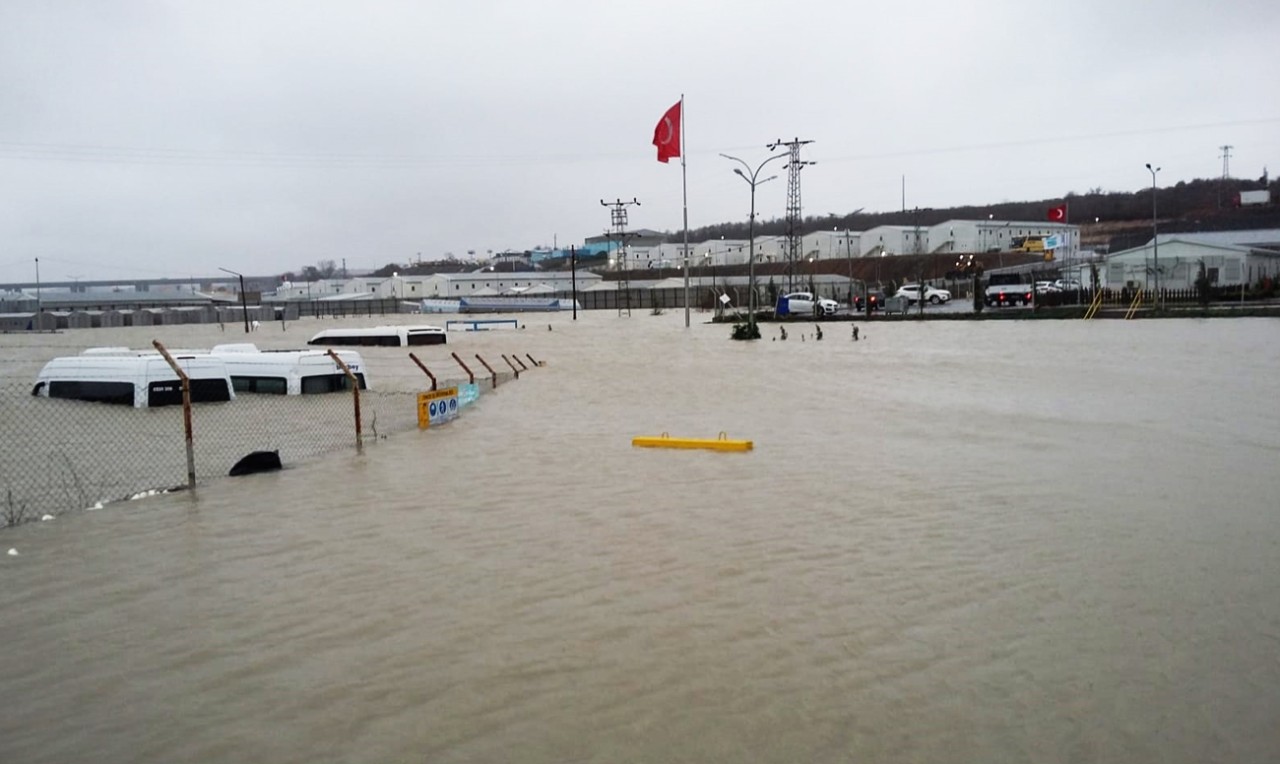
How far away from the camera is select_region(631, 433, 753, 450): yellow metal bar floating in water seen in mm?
13414

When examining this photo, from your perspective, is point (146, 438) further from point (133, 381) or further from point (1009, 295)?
point (1009, 295)

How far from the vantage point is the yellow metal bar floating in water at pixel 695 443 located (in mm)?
13414

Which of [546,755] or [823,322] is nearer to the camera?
[546,755]

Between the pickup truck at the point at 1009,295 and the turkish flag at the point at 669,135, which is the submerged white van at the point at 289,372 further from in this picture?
the pickup truck at the point at 1009,295

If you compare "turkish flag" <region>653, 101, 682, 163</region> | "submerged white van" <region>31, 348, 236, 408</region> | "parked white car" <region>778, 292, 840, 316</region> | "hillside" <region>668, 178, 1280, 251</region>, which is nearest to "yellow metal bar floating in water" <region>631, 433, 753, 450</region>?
"submerged white van" <region>31, 348, 236, 408</region>

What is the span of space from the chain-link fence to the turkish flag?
2735 centimetres

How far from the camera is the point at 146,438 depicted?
15984 millimetres

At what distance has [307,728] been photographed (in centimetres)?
505

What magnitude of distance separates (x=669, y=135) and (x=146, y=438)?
3597cm

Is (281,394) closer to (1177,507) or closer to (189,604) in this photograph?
(189,604)

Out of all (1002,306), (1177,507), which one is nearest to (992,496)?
(1177,507)

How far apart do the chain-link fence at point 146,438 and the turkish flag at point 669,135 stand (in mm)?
27345

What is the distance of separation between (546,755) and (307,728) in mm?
1318

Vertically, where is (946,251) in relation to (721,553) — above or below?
above
